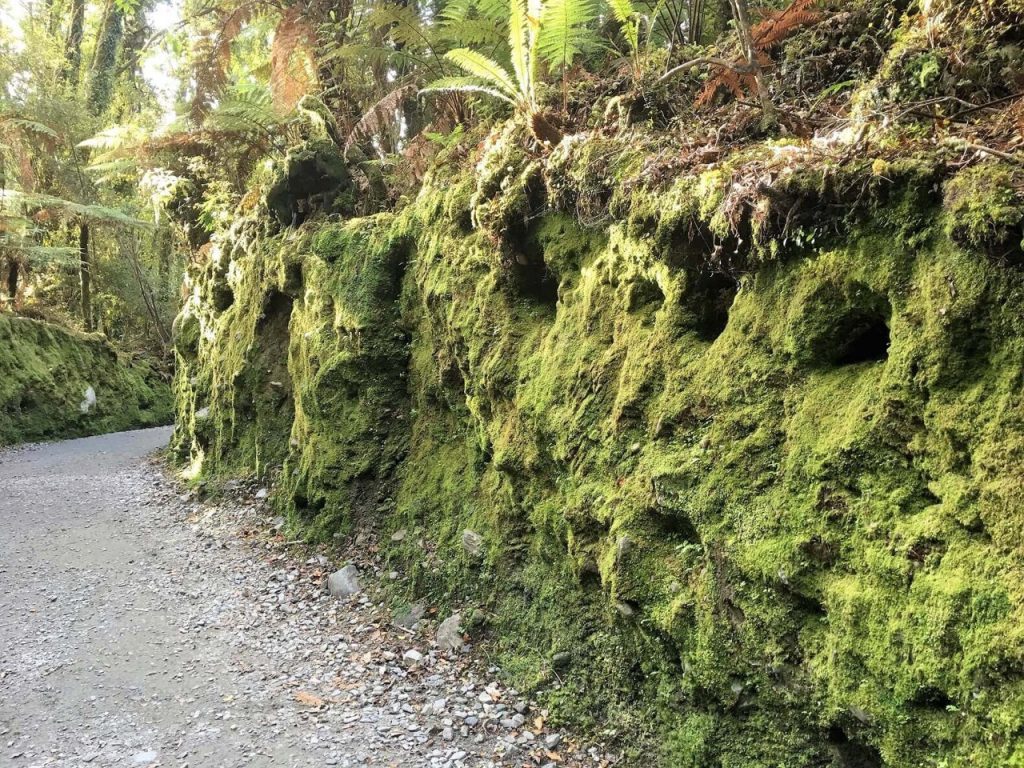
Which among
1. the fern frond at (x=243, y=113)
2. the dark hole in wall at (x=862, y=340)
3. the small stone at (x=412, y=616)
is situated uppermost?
the fern frond at (x=243, y=113)

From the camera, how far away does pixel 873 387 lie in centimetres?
266

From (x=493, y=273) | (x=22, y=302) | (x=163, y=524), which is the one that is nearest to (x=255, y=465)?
(x=163, y=524)

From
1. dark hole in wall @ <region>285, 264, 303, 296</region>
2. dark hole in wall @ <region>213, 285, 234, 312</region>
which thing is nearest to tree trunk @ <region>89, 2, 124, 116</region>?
A: dark hole in wall @ <region>213, 285, 234, 312</region>

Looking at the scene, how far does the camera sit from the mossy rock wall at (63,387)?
14.9m

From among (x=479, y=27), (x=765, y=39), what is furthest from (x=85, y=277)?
(x=765, y=39)

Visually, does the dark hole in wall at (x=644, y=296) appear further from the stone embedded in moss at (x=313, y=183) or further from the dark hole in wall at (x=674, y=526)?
the stone embedded in moss at (x=313, y=183)

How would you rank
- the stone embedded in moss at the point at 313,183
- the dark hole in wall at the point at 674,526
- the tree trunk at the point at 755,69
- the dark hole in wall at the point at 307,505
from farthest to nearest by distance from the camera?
the stone embedded in moss at the point at 313,183 → the dark hole in wall at the point at 307,505 → the tree trunk at the point at 755,69 → the dark hole in wall at the point at 674,526

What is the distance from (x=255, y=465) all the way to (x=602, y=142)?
7284mm

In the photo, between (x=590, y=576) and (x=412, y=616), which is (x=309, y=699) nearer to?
(x=412, y=616)

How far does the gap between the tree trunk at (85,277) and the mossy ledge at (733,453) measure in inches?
745

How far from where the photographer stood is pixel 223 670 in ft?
15.6

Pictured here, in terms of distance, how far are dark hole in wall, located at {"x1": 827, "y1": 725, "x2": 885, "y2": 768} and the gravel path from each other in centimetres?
136

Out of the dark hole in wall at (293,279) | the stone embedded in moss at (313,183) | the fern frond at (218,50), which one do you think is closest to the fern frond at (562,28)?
the stone embedded in moss at (313,183)

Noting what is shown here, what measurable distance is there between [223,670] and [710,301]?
4.51 metres
